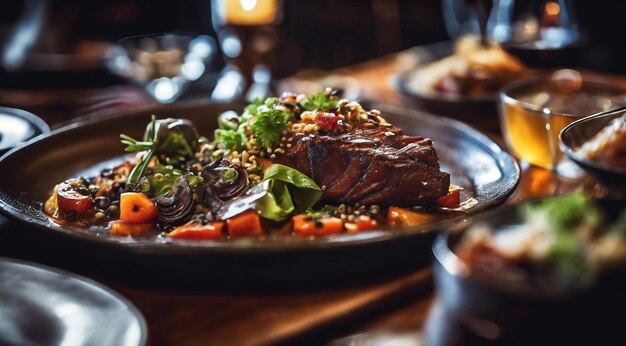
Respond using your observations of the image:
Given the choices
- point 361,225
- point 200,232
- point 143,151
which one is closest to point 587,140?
point 361,225

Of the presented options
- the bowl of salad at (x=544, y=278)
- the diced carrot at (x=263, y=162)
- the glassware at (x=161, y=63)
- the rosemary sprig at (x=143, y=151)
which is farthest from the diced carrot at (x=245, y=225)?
the glassware at (x=161, y=63)

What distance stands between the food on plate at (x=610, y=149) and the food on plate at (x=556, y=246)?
0.51m

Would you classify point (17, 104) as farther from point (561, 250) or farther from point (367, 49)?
point (367, 49)

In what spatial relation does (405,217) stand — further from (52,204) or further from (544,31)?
(544,31)

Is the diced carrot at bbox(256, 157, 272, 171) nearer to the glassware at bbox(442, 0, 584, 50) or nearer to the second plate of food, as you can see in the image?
the second plate of food

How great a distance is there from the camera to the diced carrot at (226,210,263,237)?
2.82 m

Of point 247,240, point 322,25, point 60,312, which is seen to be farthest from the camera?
point 322,25

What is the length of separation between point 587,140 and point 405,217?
36.4 inches

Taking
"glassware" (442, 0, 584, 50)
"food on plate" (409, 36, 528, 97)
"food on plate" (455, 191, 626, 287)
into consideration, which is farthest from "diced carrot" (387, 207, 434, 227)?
"glassware" (442, 0, 584, 50)

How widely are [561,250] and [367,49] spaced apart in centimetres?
1164

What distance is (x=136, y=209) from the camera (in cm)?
304

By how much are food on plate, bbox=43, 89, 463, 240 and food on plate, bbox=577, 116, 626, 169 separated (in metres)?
0.74

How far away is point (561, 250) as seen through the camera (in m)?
1.74

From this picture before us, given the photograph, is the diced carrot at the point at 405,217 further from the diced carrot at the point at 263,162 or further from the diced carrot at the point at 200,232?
the diced carrot at the point at 200,232
